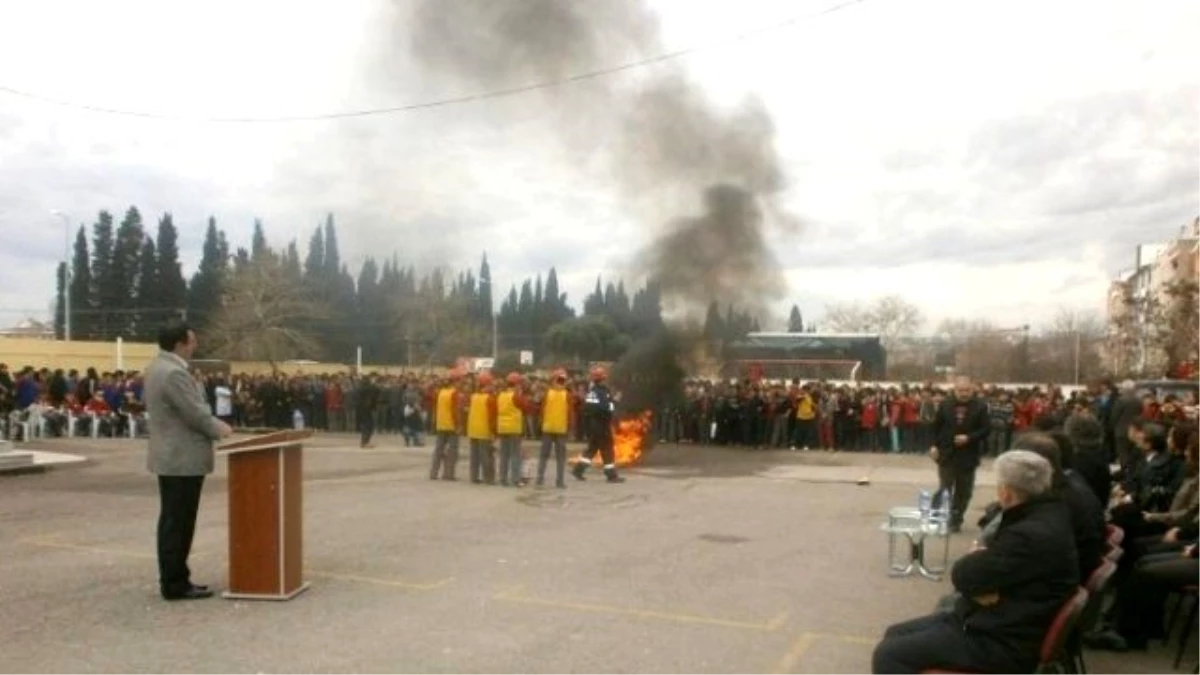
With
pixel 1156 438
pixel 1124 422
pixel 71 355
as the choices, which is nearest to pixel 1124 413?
pixel 1124 422

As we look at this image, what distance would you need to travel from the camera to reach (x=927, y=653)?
14.0ft

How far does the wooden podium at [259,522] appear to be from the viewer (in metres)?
6.66

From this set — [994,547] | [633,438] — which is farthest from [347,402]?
[994,547]

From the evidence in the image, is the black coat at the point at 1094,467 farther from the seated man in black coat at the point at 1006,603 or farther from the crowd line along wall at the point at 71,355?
the crowd line along wall at the point at 71,355

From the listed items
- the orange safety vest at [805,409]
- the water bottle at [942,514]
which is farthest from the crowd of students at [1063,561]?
the orange safety vest at [805,409]

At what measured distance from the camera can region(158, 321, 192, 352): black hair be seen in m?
6.95

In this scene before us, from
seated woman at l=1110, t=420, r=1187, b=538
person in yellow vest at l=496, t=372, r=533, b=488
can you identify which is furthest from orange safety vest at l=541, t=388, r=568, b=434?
seated woman at l=1110, t=420, r=1187, b=538

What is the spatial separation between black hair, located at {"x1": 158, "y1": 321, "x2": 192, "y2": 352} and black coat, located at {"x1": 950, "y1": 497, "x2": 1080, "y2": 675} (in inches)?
211

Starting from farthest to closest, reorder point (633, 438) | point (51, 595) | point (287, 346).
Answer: point (287, 346), point (633, 438), point (51, 595)

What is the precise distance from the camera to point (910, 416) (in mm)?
22422

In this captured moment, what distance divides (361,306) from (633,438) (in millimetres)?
46922

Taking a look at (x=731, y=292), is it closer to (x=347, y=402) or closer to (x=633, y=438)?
(x=633, y=438)

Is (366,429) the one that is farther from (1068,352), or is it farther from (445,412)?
(1068,352)

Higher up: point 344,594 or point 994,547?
point 994,547
